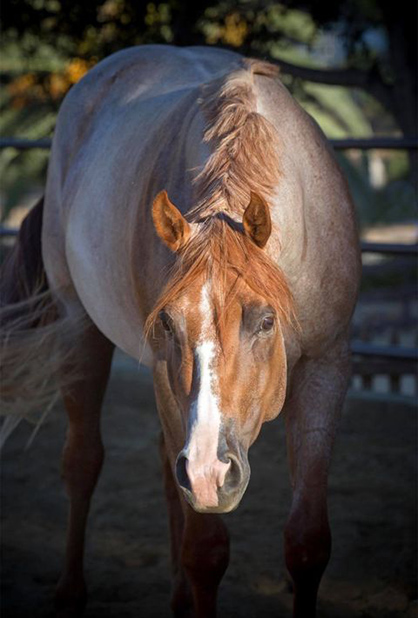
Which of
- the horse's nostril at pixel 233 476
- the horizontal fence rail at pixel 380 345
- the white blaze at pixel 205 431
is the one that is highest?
the white blaze at pixel 205 431

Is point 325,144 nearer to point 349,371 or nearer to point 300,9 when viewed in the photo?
point 349,371

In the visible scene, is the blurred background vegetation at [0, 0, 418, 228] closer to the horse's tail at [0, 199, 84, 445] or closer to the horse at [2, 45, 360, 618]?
the horse at [2, 45, 360, 618]

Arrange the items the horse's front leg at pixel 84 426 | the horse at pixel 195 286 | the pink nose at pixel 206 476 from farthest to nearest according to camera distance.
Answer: the horse's front leg at pixel 84 426, the horse at pixel 195 286, the pink nose at pixel 206 476

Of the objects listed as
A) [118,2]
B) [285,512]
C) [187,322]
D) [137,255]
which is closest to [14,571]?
[285,512]

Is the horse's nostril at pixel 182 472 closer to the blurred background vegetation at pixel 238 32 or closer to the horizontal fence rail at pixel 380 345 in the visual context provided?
the horizontal fence rail at pixel 380 345

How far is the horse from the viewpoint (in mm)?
2262

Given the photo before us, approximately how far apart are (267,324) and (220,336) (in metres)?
0.14

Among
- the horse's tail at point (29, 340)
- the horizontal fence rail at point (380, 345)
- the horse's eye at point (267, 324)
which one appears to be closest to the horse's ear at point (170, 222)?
the horse's eye at point (267, 324)

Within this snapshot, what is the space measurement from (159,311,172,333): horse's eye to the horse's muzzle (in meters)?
0.32

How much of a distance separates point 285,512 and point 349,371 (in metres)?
1.33

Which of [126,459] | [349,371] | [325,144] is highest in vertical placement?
[325,144]

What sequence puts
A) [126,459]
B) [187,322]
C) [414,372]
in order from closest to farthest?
[187,322] → [126,459] → [414,372]

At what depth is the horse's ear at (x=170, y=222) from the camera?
2.31 m

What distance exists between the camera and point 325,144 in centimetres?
309
